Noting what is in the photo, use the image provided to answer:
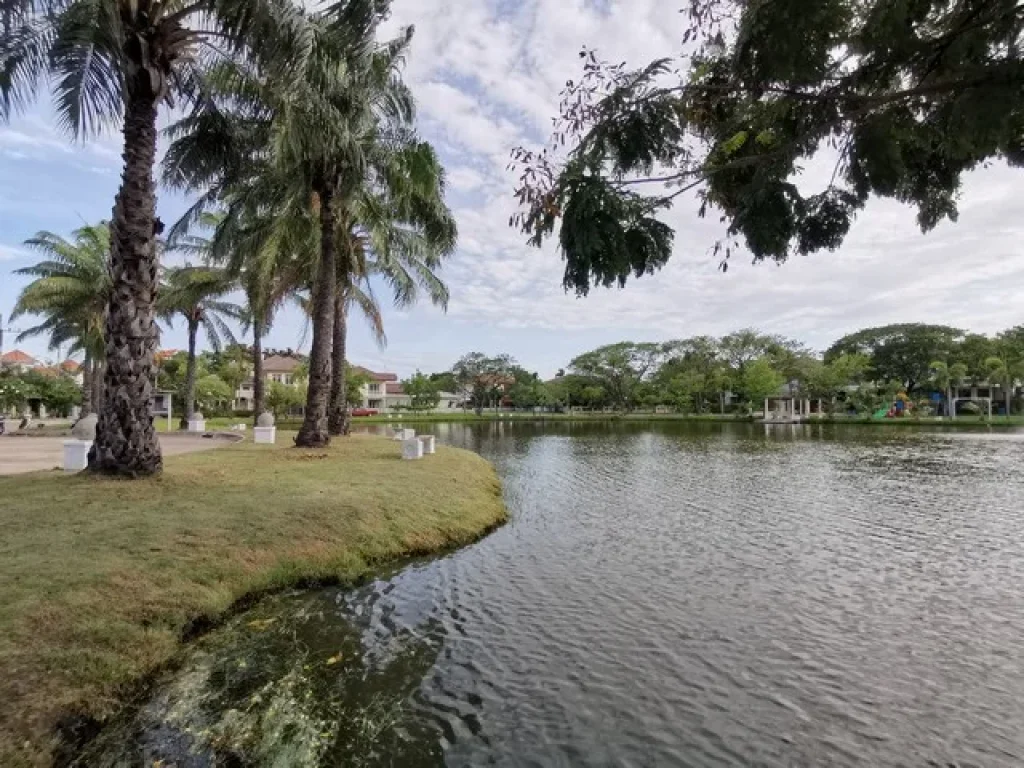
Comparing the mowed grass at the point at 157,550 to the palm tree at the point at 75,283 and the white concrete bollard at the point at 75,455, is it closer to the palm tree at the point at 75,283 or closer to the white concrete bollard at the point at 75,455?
the white concrete bollard at the point at 75,455

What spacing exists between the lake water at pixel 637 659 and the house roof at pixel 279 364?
91.3m

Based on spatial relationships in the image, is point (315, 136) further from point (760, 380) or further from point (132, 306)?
point (760, 380)

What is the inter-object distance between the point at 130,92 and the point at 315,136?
3.36 m

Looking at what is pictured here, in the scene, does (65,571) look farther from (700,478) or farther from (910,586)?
(700,478)

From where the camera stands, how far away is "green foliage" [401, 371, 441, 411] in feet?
314

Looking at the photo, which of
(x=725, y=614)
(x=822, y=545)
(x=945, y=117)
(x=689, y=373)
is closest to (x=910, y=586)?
(x=822, y=545)

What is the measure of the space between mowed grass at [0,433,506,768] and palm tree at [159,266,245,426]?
19861 millimetres

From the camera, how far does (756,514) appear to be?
1500cm

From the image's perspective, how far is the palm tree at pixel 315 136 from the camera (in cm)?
1059

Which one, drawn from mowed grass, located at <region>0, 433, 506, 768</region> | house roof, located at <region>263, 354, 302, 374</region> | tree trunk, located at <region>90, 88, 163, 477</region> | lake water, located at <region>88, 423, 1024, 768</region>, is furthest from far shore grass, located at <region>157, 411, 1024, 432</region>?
lake water, located at <region>88, 423, 1024, 768</region>

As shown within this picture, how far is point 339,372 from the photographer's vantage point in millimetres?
24594

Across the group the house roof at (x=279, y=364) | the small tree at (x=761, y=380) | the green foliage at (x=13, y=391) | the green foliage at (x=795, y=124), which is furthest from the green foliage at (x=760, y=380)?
the green foliage at (x=13, y=391)

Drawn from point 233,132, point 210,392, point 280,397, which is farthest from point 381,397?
point 233,132

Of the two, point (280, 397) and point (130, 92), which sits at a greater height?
point (130, 92)
